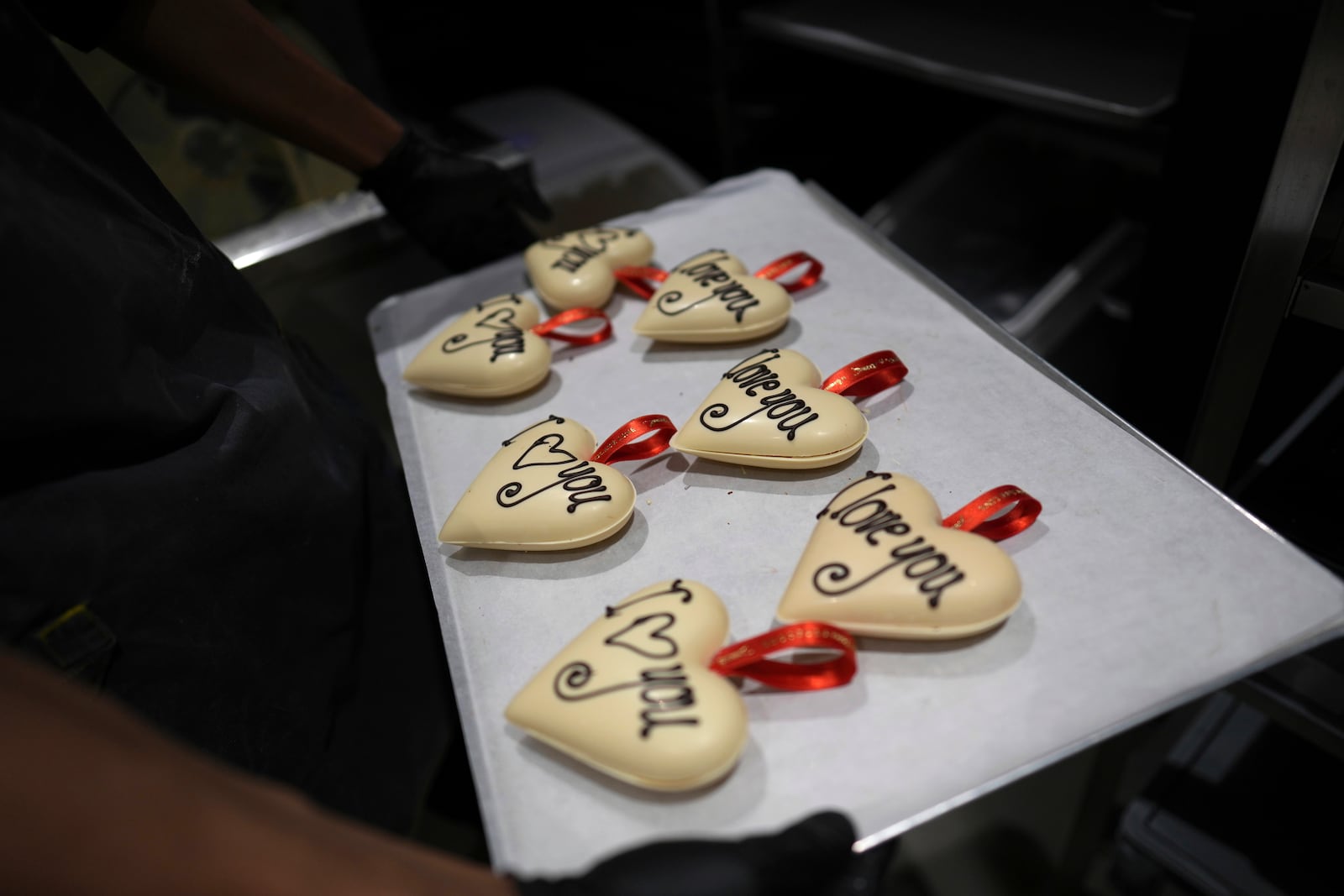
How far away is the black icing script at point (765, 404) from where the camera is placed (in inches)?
32.1

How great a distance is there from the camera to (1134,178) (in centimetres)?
169

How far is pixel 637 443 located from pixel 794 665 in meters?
0.29

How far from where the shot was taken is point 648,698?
63 cm

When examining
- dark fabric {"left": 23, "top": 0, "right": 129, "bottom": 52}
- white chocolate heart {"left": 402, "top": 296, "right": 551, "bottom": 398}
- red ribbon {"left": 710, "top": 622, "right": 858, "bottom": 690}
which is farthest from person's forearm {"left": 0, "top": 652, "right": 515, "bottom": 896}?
dark fabric {"left": 23, "top": 0, "right": 129, "bottom": 52}

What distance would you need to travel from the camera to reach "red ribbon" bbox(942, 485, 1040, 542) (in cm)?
73

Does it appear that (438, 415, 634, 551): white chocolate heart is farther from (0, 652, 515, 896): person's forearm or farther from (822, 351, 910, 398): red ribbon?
(0, 652, 515, 896): person's forearm

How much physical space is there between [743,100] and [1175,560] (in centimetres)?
146

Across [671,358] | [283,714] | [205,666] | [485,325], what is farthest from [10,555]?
[671,358]

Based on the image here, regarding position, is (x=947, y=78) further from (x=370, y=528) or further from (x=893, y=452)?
(x=370, y=528)

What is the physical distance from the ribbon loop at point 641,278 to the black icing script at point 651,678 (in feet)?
1.69

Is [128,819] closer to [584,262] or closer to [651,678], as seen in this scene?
[651,678]

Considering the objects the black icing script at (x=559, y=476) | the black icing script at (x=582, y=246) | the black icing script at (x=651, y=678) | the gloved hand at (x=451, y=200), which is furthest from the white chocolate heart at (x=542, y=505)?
the gloved hand at (x=451, y=200)

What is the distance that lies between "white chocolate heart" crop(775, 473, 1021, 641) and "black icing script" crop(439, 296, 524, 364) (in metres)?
0.44

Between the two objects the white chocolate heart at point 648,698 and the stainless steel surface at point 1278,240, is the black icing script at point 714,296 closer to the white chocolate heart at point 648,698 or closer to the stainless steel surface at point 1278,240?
the white chocolate heart at point 648,698
